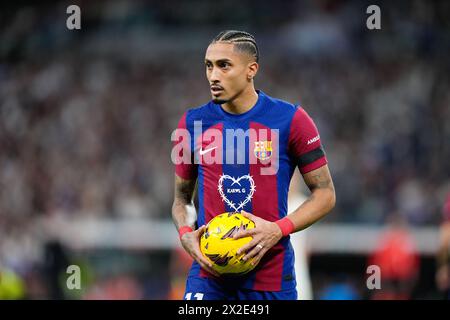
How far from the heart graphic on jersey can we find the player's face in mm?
455

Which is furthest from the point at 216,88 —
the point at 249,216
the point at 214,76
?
the point at 249,216

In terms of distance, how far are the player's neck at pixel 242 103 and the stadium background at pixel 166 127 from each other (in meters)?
5.25

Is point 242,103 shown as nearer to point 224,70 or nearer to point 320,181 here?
point 224,70

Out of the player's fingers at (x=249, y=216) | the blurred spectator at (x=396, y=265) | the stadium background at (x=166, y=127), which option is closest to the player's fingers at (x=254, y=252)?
the player's fingers at (x=249, y=216)

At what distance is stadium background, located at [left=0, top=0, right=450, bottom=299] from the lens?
14297mm

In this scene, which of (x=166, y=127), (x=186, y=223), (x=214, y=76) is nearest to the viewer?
(x=214, y=76)

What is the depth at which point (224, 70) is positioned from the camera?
5293mm

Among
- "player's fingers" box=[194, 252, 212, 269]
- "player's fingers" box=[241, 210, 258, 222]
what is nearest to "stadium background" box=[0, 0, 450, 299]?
"player's fingers" box=[194, 252, 212, 269]

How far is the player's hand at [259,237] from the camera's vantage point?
5.08 metres

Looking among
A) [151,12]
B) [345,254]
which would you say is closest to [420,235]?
[345,254]

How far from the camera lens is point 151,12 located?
74.7 feet

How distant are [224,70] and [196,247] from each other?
1010 mm

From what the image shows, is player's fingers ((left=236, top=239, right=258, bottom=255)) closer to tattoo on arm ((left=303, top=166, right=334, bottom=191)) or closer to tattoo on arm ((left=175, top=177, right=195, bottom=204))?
tattoo on arm ((left=303, top=166, right=334, bottom=191))

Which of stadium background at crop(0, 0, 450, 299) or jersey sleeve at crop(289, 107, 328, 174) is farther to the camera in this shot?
stadium background at crop(0, 0, 450, 299)
